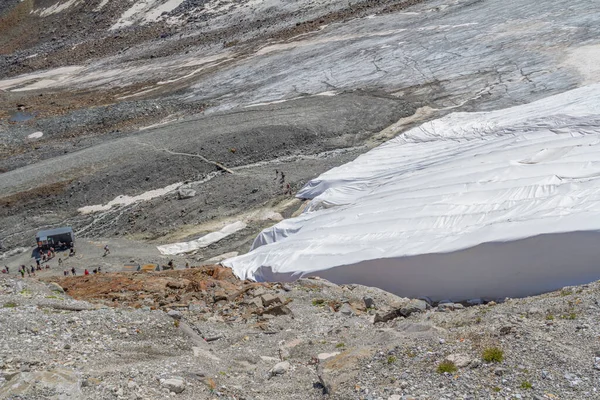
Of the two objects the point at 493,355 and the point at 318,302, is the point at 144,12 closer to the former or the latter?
the point at 318,302

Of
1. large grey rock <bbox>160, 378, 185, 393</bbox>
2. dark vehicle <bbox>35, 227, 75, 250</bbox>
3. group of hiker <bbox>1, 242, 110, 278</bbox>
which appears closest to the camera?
large grey rock <bbox>160, 378, 185, 393</bbox>

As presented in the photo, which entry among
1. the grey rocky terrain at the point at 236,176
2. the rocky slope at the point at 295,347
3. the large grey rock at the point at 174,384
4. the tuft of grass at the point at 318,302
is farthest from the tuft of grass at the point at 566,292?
the large grey rock at the point at 174,384

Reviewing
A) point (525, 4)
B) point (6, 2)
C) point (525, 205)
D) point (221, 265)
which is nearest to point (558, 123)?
point (525, 205)

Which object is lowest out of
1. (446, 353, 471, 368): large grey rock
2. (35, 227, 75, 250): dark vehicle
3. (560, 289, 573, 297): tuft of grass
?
(35, 227, 75, 250): dark vehicle

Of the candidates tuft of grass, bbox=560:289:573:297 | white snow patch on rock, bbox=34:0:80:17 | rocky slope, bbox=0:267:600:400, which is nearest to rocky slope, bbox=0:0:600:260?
white snow patch on rock, bbox=34:0:80:17

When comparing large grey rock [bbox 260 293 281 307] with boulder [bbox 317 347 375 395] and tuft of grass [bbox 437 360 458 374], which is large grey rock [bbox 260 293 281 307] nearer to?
boulder [bbox 317 347 375 395]

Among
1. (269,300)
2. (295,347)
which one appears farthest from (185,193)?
(295,347)

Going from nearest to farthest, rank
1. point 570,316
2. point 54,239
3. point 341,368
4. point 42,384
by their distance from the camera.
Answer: point 42,384
point 341,368
point 570,316
point 54,239
